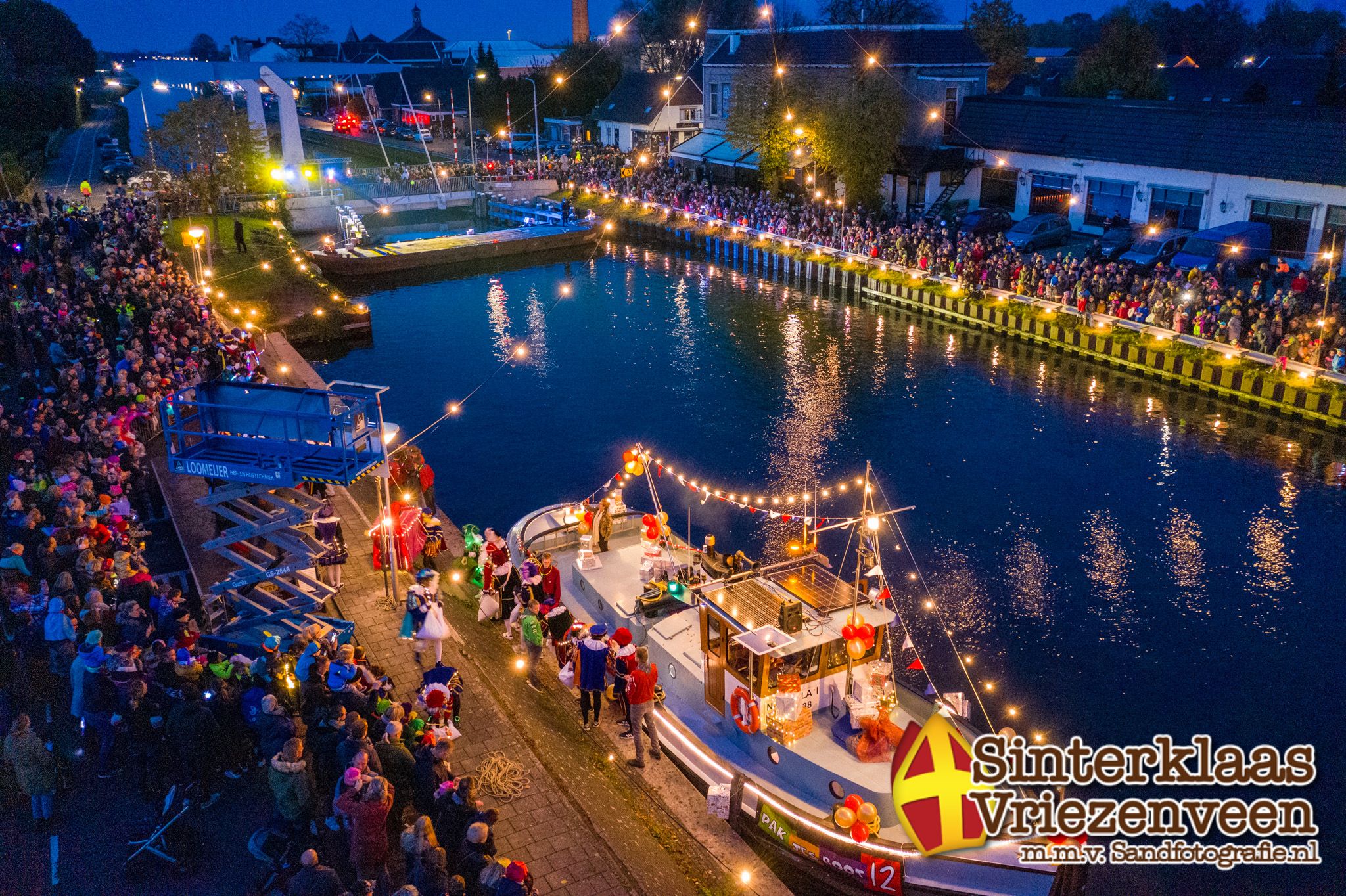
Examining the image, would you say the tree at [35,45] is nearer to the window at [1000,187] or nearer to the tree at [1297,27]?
the window at [1000,187]

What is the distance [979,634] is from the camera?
61.1 ft

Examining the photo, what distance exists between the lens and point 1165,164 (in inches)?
1649

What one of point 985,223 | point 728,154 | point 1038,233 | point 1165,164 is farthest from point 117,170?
point 1165,164

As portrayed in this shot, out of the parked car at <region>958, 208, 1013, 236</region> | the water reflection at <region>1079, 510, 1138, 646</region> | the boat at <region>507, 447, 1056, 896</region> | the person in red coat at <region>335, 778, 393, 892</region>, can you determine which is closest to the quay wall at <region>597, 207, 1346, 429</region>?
the parked car at <region>958, 208, 1013, 236</region>

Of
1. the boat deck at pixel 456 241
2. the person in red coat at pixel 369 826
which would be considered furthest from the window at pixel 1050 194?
the person in red coat at pixel 369 826

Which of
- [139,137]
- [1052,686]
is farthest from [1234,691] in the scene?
[139,137]

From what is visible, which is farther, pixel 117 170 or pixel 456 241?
pixel 117 170

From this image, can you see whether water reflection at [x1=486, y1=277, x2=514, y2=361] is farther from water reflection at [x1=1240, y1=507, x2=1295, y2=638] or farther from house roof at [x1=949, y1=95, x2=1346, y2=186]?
house roof at [x1=949, y1=95, x2=1346, y2=186]

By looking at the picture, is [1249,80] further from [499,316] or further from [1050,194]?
[499,316]

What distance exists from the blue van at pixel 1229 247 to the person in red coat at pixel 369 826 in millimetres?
35030

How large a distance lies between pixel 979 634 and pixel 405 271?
A: 4023 centimetres

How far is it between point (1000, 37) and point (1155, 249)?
1353 inches

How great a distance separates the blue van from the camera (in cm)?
3631

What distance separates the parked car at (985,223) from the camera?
4569 centimetres
